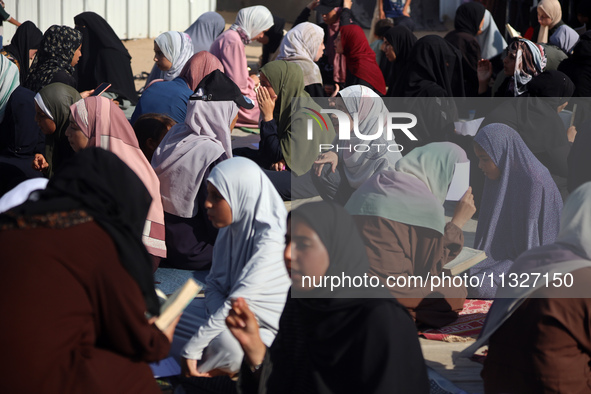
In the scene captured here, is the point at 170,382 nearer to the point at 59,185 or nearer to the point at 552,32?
the point at 59,185

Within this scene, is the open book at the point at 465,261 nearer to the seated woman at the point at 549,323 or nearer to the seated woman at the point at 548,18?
the seated woman at the point at 549,323

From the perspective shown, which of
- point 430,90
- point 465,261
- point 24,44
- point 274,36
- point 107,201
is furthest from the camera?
point 274,36

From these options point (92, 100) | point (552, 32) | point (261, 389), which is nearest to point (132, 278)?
point (261, 389)

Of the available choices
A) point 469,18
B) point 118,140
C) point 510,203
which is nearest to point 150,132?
point 118,140

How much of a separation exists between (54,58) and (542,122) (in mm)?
3854

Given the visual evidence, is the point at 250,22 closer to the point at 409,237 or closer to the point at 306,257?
the point at 409,237

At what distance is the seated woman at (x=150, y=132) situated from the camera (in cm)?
448

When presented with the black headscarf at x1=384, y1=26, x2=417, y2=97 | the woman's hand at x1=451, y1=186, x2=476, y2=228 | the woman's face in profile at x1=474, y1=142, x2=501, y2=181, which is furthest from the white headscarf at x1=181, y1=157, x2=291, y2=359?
the black headscarf at x1=384, y1=26, x2=417, y2=97

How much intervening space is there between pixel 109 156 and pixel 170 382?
3.59 feet

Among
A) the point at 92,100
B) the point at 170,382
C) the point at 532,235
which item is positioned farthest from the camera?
the point at 92,100

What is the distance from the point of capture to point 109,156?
2.06 m

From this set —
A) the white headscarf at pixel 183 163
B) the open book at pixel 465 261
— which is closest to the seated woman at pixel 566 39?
the open book at pixel 465 261

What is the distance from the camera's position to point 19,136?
4.66 meters

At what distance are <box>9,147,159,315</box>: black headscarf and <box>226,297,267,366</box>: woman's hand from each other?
217mm
